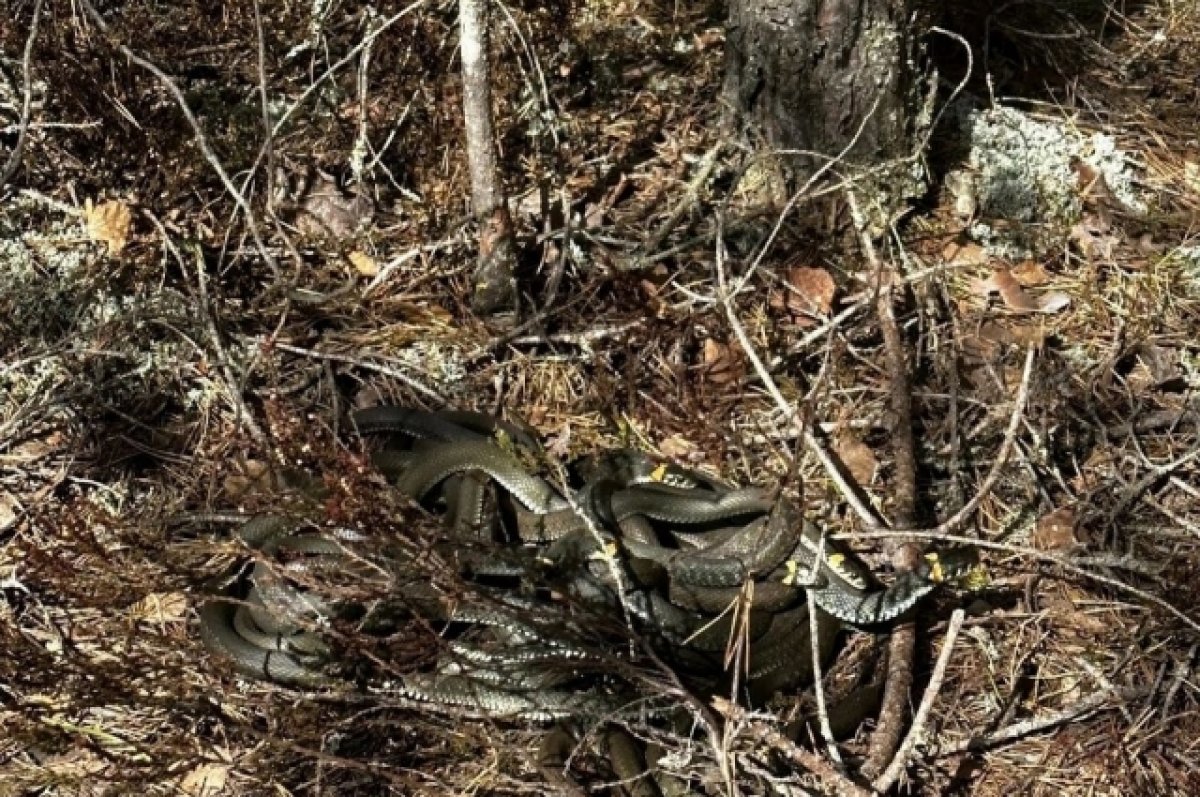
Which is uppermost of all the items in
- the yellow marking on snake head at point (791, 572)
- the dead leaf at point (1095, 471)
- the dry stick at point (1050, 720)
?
the yellow marking on snake head at point (791, 572)

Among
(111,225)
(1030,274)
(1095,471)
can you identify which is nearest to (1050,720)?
(1095,471)

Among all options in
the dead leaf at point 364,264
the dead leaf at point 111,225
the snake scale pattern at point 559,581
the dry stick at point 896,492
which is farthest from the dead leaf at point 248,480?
the dry stick at point 896,492

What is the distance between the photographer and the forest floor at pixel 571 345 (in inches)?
143

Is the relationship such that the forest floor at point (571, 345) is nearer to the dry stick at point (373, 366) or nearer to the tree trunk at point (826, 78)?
the dry stick at point (373, 366)

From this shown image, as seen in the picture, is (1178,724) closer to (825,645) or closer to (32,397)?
(825,645)

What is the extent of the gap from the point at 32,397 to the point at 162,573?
1009 mm

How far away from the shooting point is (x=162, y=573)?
4.02m

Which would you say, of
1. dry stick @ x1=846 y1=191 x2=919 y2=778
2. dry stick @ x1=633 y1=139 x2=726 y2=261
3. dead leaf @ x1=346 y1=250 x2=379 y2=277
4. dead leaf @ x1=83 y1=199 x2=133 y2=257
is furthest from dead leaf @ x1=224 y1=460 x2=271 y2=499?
dry stick @ x1=846 y1=191 x2=919 y2=778

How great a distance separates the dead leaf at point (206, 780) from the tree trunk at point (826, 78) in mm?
2796

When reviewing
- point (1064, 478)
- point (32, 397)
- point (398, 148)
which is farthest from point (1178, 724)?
point (32, 397)

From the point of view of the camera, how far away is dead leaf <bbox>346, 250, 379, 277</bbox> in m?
4.92

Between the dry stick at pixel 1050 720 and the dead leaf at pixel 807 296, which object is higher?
the dead leaf at pixel 807 296

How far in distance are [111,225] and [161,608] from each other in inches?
65.5

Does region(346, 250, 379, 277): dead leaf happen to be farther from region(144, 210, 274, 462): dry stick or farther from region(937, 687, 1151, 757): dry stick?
region(937, 687, 1151, 757): dry stick
